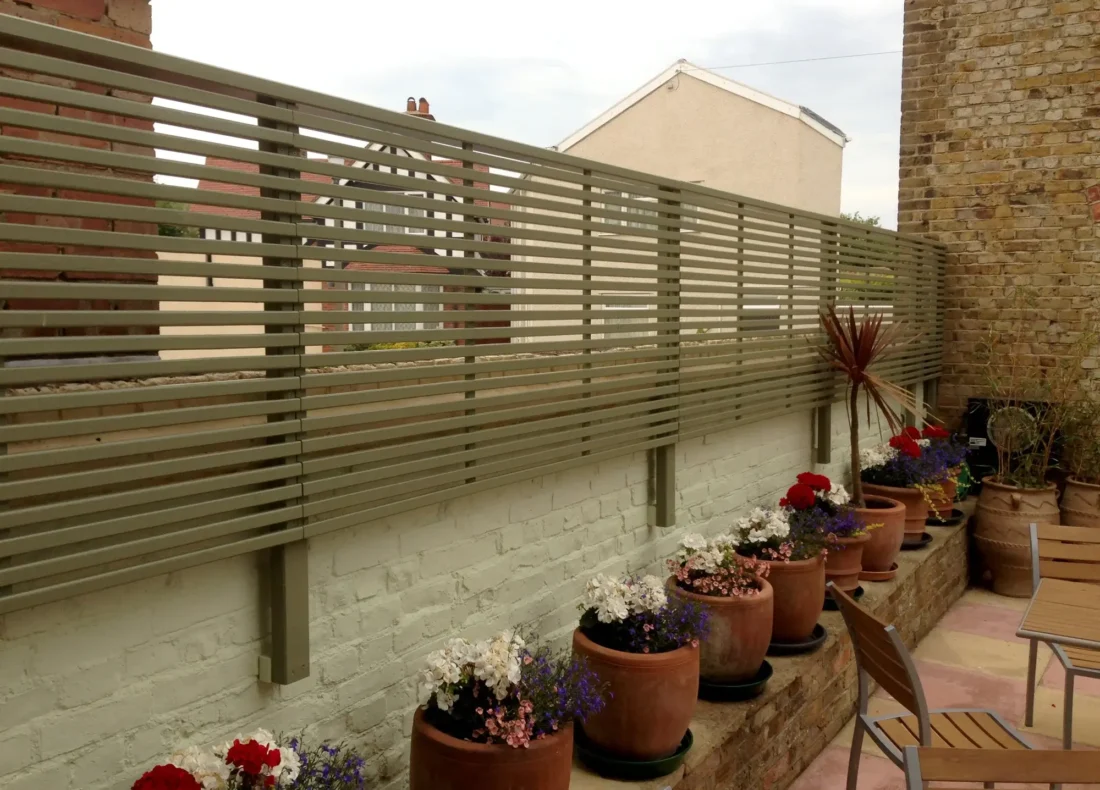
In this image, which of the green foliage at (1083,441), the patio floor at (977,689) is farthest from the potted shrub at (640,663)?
the green foliage at (1083,441)

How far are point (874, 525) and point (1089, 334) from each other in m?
3.68

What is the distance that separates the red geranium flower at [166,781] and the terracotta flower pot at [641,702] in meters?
1.35

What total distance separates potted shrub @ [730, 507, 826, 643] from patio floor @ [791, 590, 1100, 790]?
1.82 feet

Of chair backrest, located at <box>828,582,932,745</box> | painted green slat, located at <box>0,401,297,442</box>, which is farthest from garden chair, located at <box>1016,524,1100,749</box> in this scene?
painted green slat, located at <box>0,401,297,442</box>

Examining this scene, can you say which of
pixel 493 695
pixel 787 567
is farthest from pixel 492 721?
pixel 787 567

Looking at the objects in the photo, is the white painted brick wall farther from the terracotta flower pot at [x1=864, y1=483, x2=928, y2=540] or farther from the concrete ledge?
the terracotta flower pot at [x1=864, y1=483, x2=928, y2=540]

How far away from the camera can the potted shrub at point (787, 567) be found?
362cm

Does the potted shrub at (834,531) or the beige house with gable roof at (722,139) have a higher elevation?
the beige house with gable roof at (722,139)

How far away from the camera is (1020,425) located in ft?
21.4

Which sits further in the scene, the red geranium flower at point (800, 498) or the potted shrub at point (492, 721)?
the red geranium flower at point (800, 498)

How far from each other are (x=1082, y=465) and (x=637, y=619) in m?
5.50

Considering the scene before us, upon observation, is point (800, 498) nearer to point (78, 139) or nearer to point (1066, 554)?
point (1066, 554)

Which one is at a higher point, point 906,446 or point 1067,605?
point 906,446

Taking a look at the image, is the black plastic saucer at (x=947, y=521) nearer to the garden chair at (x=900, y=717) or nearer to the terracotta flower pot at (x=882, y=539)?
the terracotta flower pot at (x=882, y=539)
